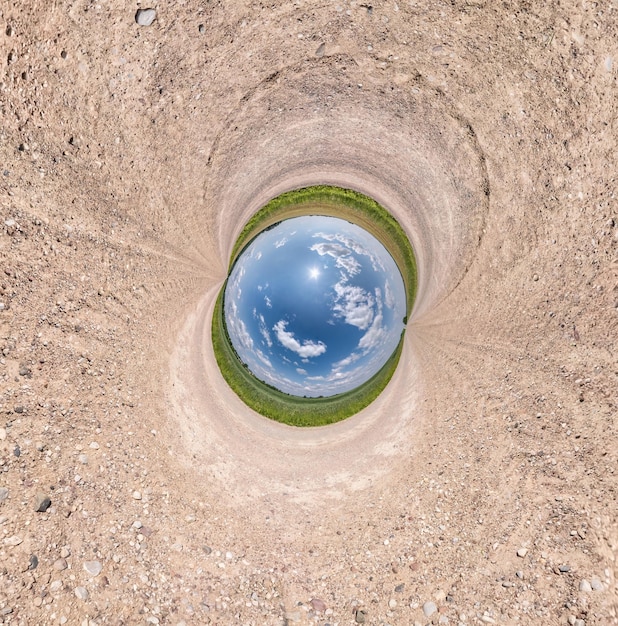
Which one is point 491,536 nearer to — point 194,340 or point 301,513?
point 301,513

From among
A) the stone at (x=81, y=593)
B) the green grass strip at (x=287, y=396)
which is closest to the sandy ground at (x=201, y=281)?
the stone at (x=81, y=593)

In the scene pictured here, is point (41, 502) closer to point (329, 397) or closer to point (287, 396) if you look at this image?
point (287, 396)

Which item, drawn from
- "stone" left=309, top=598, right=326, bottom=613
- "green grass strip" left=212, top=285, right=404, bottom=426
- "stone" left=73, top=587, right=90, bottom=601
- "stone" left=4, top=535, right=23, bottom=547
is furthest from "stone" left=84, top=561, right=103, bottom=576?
"green grass strip" left=212, top=285, right=404, bottom=426

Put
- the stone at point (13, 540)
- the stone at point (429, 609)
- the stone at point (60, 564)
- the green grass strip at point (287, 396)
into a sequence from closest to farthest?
the stone at point (13, 540) < the stone at point (60, 564) < the stone at point (429, 609) < the green grass strip at point (287, 396)

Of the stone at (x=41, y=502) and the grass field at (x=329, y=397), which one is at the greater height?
the grass field at (x=329, y=397)

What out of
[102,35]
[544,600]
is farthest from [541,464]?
[102,35]

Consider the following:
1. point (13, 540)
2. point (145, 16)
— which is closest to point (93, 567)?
point (13, 540)

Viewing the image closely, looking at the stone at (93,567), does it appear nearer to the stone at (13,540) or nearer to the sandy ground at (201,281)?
the sandy ground at (201,281)

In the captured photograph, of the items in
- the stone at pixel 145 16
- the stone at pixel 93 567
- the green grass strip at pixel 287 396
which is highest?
the stone at pixel 145 16
